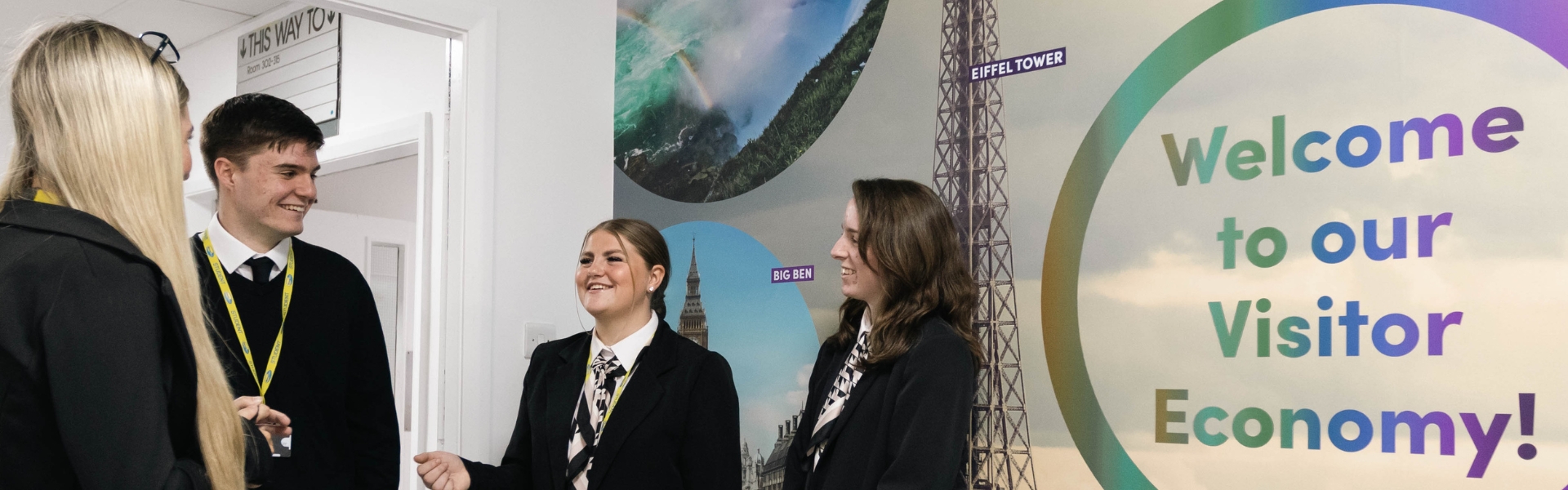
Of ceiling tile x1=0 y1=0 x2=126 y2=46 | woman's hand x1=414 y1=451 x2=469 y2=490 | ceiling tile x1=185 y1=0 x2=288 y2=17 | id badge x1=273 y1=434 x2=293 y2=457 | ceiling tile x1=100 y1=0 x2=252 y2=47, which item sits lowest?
woman's hand x1=414 y1=451 x2=469 y2=490

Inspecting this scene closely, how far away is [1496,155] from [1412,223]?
0.16m

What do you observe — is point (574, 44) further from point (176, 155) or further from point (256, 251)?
point (176, 155)

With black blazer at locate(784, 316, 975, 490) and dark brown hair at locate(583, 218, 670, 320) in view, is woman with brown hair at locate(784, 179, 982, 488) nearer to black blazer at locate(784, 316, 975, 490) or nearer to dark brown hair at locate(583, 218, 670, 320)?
black blazer at locate(784, 316, 975, 490)

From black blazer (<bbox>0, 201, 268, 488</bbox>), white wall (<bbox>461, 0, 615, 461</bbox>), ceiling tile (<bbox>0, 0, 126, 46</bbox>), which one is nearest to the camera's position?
black blazer (<bbox>0, 201, 268, 488</bbox>)

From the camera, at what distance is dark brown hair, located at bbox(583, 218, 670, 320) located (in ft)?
8.39

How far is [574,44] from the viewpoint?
11.0ft

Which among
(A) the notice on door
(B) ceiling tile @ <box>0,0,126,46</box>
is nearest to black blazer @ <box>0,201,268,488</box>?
(A) the notice on door

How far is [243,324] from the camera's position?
213 cm

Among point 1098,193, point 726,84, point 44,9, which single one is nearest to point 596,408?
point 726,84

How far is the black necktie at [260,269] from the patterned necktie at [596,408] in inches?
28.0

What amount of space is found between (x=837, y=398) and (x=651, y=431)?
1.45ft

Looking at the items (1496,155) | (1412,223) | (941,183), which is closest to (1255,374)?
(1412,223)

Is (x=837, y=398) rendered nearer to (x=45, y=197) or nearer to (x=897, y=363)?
(x=897, y=363)

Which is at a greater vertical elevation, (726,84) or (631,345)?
(726,84)
